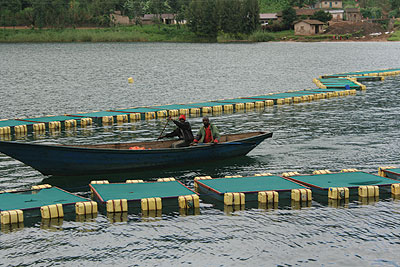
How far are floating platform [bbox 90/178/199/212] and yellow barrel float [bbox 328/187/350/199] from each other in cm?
577

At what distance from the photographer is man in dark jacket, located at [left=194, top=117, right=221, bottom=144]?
29.9 metres

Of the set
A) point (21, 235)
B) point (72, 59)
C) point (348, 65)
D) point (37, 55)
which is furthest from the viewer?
point (37, 55)

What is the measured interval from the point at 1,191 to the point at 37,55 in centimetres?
12282

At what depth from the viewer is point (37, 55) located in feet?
465

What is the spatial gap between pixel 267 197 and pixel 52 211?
857 cm

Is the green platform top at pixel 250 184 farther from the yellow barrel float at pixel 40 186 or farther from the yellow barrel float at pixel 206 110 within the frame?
the yellow barrel float at pixel 206 110

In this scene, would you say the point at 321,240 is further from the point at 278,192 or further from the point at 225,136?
the point at 225,136

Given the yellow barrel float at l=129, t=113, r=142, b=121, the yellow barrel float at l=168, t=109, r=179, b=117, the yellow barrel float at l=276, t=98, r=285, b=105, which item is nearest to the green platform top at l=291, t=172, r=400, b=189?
the yellow barrel float at l=129, t=113, r=142, b=121

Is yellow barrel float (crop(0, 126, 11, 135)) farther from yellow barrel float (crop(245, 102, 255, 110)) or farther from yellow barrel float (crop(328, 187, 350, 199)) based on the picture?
yellow barrel float (crop(328, 187, 350, 199))

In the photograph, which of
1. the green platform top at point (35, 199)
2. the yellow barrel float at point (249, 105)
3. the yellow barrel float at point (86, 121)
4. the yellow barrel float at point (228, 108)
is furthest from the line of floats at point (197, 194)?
the yellow barrel float at point (249, 105)

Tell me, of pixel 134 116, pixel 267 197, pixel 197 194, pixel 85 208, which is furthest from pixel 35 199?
pixel 134 116

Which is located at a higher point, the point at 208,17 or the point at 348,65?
the point at 208,17

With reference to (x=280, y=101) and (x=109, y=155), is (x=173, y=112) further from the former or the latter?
(x=109, y=155)

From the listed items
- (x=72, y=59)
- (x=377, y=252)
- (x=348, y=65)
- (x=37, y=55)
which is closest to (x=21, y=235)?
(x=377, y=252)
